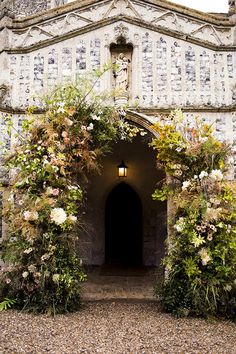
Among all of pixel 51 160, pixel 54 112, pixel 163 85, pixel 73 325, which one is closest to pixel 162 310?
pixel 73 325

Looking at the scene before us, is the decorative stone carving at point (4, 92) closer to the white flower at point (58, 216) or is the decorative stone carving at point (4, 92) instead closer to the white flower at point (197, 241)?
the white flower at point (58, 216)

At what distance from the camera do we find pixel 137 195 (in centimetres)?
1133

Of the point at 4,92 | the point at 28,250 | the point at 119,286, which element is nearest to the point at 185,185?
the point at 28,250

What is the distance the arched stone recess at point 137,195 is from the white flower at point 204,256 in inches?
200

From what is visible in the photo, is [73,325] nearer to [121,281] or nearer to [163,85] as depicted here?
[121,281]

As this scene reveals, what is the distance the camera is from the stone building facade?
766 cm

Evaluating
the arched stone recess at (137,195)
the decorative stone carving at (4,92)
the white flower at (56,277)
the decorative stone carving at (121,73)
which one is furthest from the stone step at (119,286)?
the decorative stone carving at (4,92)

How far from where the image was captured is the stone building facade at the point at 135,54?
766cm

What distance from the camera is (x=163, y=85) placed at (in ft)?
25.3

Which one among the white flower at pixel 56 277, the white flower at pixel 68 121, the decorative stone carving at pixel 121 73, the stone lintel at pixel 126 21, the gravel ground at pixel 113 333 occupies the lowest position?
the gravel ground at pixel 113 333

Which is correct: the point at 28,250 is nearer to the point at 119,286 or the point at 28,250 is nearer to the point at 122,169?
the point at 119,286

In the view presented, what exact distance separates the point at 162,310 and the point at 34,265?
196 cm

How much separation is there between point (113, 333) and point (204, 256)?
1574 mm

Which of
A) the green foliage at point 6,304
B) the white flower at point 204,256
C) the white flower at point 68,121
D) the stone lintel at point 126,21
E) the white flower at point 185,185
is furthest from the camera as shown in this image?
the stone lintel at point 126,21
